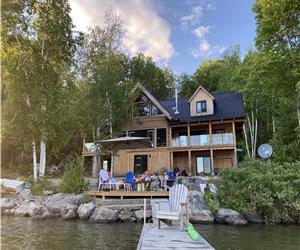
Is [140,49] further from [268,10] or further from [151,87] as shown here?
[268,10]

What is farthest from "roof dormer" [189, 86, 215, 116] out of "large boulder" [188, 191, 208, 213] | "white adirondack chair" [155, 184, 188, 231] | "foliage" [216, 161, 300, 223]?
"white adirondack chair" [155, 184, 188, 231]

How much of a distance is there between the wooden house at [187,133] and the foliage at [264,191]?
22.9 ft

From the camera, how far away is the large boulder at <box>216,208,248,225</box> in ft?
37.8

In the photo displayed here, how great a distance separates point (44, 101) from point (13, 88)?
1.85 metres

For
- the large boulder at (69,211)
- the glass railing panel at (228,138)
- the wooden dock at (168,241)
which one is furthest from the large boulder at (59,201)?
the glass railing panel at (228,138)

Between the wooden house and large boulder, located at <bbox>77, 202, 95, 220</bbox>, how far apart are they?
302 inches

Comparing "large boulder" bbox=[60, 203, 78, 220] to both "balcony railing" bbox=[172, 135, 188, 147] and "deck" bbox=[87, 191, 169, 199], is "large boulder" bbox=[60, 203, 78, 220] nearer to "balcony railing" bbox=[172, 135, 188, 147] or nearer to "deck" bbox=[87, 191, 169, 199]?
"deck" bbox=[87, 191, 169, 199]

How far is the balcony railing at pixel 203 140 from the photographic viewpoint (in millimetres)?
19922

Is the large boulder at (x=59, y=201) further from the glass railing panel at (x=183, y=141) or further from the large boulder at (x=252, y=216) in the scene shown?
the glass railing panel at (x=183, y=141)

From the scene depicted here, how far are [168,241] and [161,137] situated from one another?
1577 centimetres

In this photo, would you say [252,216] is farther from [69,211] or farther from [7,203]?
[7,203]

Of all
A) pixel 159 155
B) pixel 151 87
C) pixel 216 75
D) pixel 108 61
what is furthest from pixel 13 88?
pixel 216 75

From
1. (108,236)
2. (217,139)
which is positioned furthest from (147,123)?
(108,236)

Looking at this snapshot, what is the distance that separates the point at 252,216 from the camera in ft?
39.7
